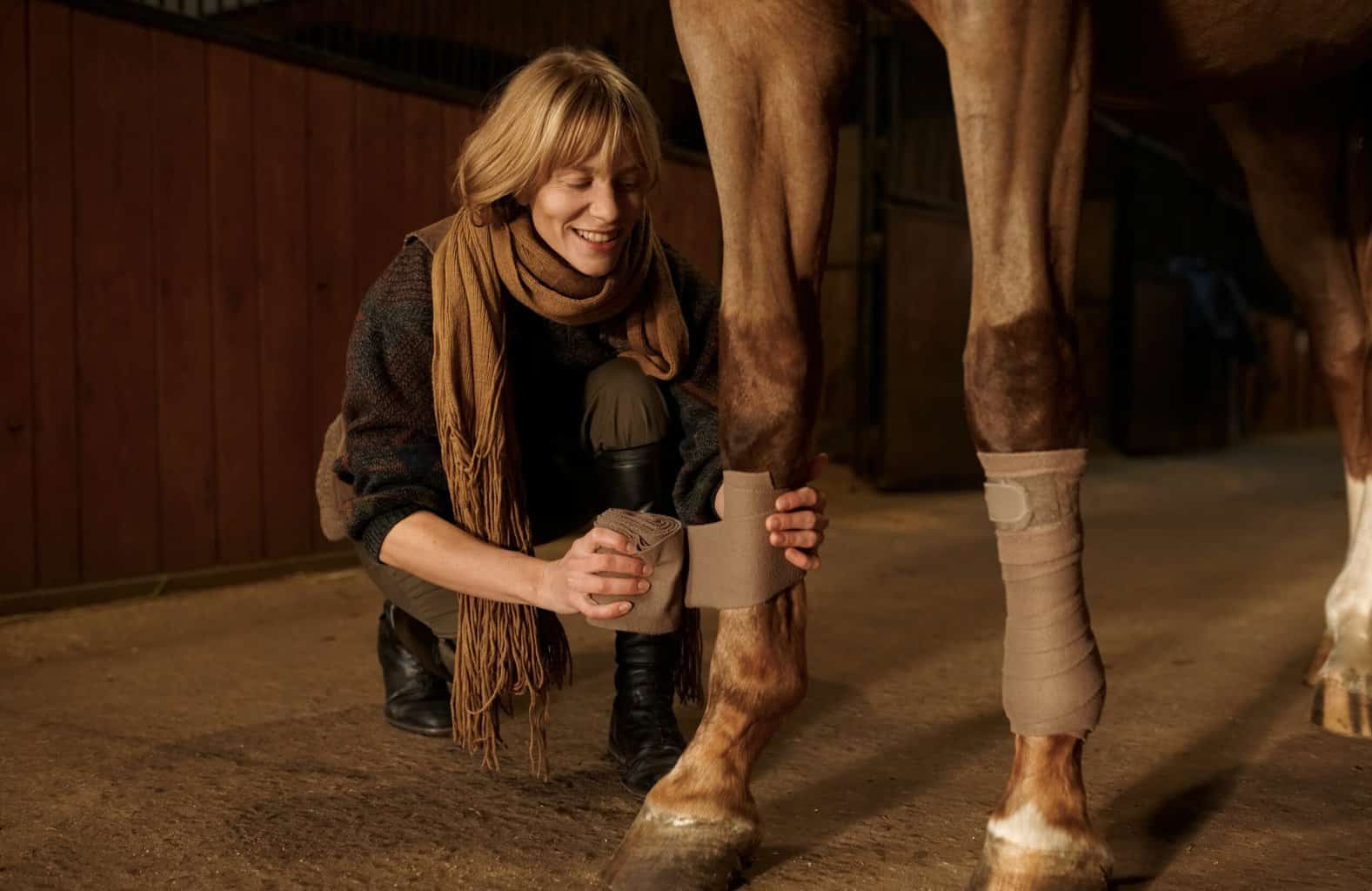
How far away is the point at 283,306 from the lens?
2.55m

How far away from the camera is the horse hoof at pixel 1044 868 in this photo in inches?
33.6

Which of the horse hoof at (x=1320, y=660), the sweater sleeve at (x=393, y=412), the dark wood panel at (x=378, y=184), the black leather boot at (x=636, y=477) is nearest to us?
the sweater sleeve at (x=393, y=412)

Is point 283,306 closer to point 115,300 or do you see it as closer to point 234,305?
point 234,305

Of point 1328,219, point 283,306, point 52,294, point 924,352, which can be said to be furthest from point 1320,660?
point 924,352

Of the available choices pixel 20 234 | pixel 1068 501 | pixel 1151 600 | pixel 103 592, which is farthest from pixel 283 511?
pixel 1068 501

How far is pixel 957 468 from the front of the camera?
463 centimetres

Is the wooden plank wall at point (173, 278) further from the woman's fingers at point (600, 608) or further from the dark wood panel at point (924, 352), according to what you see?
the dark wood panel at point (924, 352)

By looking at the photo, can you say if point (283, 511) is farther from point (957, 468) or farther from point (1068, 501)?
point (957, 468)

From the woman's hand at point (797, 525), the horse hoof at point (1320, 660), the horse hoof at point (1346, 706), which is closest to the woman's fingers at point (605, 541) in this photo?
the woman's hand at point (797, 525)

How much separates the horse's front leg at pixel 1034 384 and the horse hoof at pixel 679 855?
192 mm

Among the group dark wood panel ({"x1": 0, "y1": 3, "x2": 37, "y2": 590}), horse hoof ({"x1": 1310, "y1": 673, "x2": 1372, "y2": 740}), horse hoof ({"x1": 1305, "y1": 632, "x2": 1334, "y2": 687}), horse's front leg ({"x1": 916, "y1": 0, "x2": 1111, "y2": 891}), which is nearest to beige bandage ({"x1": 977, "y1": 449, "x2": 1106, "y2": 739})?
horse's front leg ({"x1": 916, "y1": 0, "x2": 1111, "y2": 891})

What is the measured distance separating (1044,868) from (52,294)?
199 cm

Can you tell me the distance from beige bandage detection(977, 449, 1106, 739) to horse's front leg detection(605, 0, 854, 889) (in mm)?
220

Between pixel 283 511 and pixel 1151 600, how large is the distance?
1.79 meters
